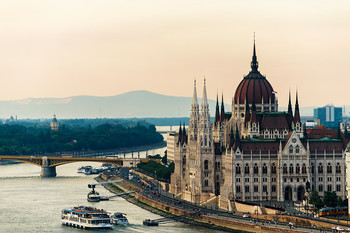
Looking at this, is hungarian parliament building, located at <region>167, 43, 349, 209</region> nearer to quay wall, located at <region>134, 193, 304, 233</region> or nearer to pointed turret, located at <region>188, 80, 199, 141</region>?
pointed turret, located at <region>188, 80, 199, 141</region>

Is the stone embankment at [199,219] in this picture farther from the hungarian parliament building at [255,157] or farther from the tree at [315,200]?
the tree at [315,200]

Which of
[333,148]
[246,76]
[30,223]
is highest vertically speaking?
[246,76]

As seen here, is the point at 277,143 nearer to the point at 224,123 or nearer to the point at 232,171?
the point at 232,171

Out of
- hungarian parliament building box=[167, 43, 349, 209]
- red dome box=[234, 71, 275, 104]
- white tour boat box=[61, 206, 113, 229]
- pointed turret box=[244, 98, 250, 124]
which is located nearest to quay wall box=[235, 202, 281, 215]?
hungarian parliament building box=[167, 43, 349, 209]

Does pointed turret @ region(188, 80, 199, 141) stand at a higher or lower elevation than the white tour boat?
higher

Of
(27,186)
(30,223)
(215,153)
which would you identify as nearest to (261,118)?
(215,153)

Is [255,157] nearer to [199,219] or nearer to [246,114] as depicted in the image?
[199,219]
